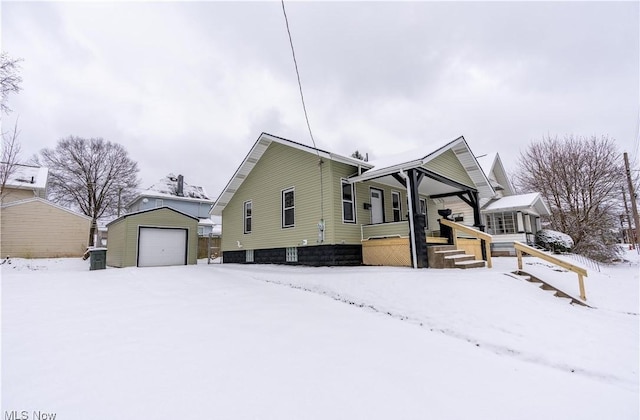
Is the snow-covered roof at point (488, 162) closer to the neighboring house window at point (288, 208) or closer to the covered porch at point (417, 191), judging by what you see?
the covered porch at point (417, 191)

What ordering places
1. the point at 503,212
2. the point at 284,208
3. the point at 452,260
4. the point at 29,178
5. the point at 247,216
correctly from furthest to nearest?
the point at 29,178 < the point at 503,212 < the point at 247,216 < the point at 284,208 < the point at 452,260

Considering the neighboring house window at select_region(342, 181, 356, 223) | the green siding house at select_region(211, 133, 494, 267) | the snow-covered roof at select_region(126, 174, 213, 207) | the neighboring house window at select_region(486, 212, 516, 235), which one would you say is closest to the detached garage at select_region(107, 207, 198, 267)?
the green siding house at select_region(211, 133, 494, 267)

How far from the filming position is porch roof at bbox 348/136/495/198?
352 inches

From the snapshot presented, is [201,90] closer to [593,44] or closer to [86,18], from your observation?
[86,18]

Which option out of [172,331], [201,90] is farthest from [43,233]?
[172,331]

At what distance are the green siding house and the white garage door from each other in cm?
258

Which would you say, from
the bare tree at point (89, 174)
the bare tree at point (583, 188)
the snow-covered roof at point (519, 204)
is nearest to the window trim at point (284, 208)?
the snow-covered roof at point (519, 204)

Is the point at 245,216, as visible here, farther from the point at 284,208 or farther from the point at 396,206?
the point at 396,206

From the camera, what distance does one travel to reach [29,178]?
66.8ft

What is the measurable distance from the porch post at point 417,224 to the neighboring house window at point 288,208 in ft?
15.2

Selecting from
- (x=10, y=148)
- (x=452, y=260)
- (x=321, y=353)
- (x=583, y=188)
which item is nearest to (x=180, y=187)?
(x=10, y=148)

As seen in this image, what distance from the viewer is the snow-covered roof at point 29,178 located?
19.0 meters

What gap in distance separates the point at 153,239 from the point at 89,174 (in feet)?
55.8

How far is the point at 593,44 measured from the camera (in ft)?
39.5
